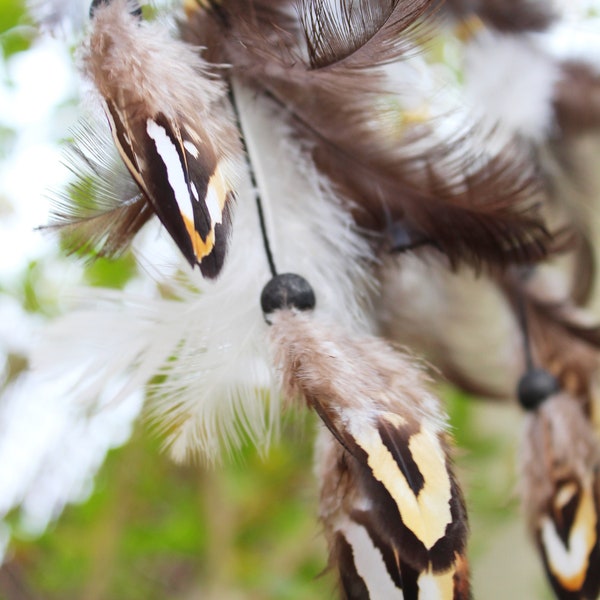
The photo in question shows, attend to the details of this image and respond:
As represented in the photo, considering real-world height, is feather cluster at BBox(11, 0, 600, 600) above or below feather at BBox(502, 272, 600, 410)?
above

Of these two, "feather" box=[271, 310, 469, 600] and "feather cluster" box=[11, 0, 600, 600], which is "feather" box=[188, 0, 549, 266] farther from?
"feather" box=[271, 310, 469, 600]

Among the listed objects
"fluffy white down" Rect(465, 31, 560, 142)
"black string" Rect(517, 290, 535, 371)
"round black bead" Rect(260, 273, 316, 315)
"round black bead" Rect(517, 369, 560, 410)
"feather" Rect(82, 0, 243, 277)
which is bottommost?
"round black bead" Rect(517, 369, 560, 410)

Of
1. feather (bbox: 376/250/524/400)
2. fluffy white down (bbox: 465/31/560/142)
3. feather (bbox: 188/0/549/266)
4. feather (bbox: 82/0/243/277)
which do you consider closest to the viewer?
feather (bbox: 82/0/243/277)

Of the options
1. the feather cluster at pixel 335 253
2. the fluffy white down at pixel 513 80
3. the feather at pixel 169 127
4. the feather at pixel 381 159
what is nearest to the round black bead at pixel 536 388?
the feather cluster at pixel 335 253

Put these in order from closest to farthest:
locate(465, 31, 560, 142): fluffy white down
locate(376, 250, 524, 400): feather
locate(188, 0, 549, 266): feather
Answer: locate(188, 0, 549, 266): feather → locate(376, 250, 524, 400): feather → locate(465, 31, 560, 142): fluffy white down

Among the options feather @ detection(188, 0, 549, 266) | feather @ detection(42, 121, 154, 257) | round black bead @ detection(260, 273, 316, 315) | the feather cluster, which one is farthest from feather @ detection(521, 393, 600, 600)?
feather @ detection(42, 121, 154, 257)

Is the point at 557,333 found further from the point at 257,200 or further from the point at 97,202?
the point at 97,202

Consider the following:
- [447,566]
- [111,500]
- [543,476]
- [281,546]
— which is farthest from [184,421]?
[281,546]

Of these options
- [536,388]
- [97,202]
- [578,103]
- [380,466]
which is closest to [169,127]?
[97,202]

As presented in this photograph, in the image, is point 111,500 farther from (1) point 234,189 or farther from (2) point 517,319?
(1) point 234,189
